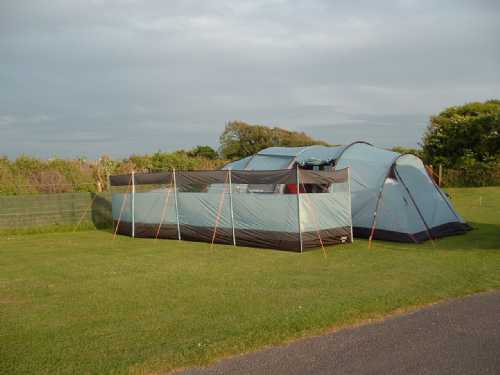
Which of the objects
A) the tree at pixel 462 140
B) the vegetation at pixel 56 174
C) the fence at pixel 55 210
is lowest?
the fence at pixel 55 210

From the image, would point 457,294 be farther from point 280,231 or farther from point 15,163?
point 15,163

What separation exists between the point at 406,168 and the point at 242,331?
30.4 feet

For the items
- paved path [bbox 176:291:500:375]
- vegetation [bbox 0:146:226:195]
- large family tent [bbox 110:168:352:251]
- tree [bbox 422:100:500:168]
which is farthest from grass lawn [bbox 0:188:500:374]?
tree [bbox 422:100:500:168]

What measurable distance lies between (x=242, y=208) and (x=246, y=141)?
26.6 meters

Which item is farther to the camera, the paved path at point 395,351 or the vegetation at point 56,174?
the vegetation at point 56,174

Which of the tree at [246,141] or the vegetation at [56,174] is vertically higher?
the tree at [246,141]

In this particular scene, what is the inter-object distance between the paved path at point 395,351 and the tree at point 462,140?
2668cm

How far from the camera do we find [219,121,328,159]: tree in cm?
3872

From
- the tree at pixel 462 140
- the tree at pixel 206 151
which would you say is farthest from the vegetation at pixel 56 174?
the tree at pixel 462 140

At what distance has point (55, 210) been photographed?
17594 mm

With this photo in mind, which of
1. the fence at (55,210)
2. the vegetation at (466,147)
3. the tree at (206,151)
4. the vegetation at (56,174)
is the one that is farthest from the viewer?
the tree at (206,151)

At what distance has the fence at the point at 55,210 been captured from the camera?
16609 mm

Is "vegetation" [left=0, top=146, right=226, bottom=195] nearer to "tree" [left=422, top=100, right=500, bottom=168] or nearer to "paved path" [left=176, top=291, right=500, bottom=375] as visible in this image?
"paved path" [left=176, top=291, right=500, bottom=375]

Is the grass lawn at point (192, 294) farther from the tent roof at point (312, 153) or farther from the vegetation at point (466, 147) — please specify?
the vegetation at point (466, 147)
